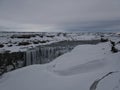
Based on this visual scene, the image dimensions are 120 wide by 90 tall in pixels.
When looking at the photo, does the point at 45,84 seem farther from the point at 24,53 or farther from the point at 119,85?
the point at 24,53

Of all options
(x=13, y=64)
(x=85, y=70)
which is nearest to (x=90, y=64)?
(x=85, y=70)

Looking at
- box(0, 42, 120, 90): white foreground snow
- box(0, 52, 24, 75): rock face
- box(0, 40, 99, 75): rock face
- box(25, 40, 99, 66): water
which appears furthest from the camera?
box(25, 40, 99, 66): water

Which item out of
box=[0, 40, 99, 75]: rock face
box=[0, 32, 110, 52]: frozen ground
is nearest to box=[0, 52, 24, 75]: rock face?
box=[0, 40, 99, 75]: rock face

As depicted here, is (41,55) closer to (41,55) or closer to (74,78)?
(41,55)

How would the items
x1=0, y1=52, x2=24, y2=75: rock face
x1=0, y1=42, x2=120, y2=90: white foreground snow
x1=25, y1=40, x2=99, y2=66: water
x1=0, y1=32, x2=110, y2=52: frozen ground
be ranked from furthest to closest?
x1=0, y1=32, x2=110, y2=52: frozen ground → x1=25, y1=40, x2=99, y2=66: water → x1=0, y1=52, x2=24, y2=75: rock face → x1=0, y1=42, x2=120, y2=90: white foreground snow

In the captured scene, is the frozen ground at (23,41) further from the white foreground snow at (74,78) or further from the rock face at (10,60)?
the white foreground snow at (74,78)

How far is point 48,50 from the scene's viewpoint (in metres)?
21.6

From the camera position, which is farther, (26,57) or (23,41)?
(23,41)

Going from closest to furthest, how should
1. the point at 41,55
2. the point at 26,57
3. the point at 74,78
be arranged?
1. the point at 74,78
2. the point at 26,57
3. the point at 41,55

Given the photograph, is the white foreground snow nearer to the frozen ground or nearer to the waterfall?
the waterfall

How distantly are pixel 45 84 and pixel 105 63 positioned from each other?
3896mm

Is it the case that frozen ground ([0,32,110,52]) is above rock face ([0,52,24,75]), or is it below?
above

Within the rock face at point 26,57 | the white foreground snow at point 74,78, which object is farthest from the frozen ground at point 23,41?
the white foreground snow at point 74,78

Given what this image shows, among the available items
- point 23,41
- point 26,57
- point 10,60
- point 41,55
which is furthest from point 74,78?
point 23,41
